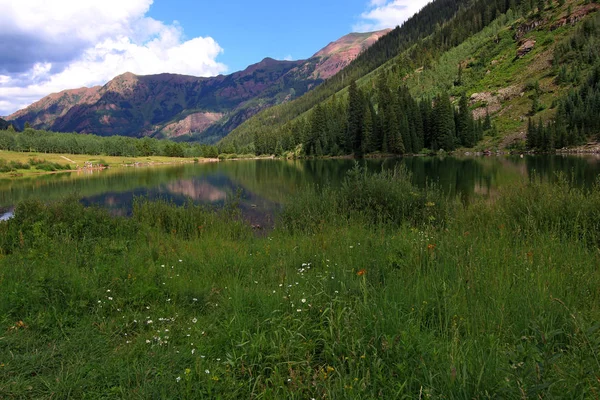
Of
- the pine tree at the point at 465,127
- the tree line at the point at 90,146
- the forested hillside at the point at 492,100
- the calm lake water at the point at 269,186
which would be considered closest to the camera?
the calm lake water at the point at 269,186

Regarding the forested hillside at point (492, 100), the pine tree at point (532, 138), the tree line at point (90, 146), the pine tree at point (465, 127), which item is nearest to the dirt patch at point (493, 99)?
the forested hillside at point (492, 100)

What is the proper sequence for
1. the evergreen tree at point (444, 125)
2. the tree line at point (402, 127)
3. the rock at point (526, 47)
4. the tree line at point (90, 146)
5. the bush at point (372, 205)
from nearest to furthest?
the bush at point (372, 205) < the tree line at point (402, 127) < the evergreen tree at point (444, 125) < the rock at point (526, 47) < the tree line at point (90, 146)

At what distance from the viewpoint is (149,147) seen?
174375 mm

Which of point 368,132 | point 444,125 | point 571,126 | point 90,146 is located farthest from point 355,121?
point 90,146

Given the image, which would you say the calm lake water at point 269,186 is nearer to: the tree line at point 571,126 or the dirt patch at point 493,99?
the tree line at point 571,126

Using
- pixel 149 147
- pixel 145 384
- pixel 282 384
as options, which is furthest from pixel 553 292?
pixel 149 147

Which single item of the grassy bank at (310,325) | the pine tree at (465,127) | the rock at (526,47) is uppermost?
the rock at (526,47)

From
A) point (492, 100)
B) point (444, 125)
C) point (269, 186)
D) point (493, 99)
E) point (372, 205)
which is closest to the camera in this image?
point (372, 205)

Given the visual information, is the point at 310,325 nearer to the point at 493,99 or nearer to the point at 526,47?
the point at 493,99

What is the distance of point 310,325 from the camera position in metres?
3.79

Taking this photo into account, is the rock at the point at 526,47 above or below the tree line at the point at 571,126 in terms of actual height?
above

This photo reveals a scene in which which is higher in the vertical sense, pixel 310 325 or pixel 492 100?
pixel 492 100

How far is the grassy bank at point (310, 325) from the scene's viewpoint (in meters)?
2.76

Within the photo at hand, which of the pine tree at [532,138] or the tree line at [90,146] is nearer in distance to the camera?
the pine tree at [532,138]
